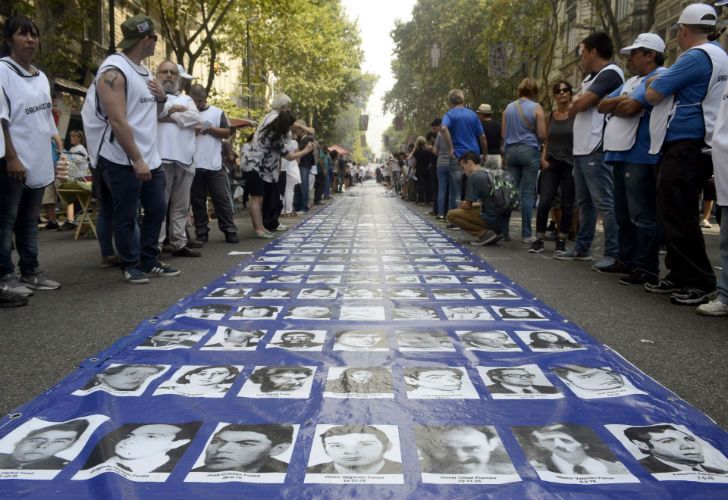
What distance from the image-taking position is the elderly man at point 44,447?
2.13 metres

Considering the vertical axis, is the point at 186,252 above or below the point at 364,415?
below

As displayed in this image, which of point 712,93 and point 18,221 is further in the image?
point 18,221

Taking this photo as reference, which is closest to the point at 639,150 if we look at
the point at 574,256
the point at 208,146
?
the point at 574,256

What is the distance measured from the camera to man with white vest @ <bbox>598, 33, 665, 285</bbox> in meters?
5.50

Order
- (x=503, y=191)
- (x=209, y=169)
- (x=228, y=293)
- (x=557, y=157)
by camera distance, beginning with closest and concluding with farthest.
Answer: (x=228, y=293) < (x=557, y=157) < (x=503, y=191) < (x=209, y=169)

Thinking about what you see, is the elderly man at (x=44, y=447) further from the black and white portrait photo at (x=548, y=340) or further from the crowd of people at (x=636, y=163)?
the crowd of people at (x=636, y=163)

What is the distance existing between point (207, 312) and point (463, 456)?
2617 millimetres

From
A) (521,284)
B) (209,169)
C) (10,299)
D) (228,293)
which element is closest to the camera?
(10,299)

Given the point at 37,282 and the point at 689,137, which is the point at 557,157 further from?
the point at 37,282

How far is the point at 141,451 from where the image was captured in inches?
87.7

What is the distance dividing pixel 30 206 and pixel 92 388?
2971 millimetres

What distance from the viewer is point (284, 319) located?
4.20 meters

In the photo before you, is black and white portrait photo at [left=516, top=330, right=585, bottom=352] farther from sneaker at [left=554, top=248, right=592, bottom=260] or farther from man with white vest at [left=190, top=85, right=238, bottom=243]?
man with white vest at [left=190, top=85, right=238, bottom=243]

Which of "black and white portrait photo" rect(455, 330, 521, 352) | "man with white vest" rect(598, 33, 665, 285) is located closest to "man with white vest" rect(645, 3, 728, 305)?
"man with white vest" rect(598, 33, 665, 285)
